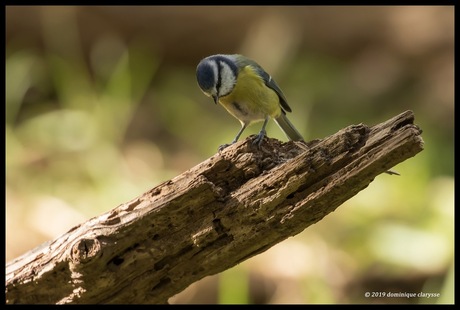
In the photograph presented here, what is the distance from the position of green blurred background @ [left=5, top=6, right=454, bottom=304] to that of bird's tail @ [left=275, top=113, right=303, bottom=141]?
0.94m

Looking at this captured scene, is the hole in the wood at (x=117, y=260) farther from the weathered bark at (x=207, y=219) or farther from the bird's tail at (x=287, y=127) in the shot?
the bird's tail at (x=287, y=127)

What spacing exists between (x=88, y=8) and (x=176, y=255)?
4.72m

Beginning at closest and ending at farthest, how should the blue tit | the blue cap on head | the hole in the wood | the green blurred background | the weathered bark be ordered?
the weathered bark < the hole in the wood < the blue cap on head < the blue tit < the green blurred background

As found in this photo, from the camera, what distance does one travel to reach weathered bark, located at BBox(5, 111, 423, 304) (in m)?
2.19

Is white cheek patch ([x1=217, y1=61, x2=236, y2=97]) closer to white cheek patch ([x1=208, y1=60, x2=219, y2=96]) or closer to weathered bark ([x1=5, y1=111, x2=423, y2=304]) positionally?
white cheek patch ([x1=208, y1=60, x2=219, y2=96])

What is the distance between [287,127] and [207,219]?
4.75 ft

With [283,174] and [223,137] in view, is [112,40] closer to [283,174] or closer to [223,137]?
[223,137]

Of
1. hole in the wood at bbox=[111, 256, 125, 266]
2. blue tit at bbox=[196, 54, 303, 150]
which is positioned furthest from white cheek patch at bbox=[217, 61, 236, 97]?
hole in the wood at bbox=[111, 256, 125, 266]

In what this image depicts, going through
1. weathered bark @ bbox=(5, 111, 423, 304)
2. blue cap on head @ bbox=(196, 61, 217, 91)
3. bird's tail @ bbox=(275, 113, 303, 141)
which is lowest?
weathered bark @ bbox=(5, 111, 423, 304)

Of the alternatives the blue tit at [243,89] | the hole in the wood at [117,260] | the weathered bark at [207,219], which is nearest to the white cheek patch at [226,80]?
the blue tit at [243,89]

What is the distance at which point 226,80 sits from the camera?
319cm

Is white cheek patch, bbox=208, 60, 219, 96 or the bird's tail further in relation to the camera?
the bird's tail

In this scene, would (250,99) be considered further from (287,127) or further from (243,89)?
(287,127)

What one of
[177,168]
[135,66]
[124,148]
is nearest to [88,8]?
[135,66]
